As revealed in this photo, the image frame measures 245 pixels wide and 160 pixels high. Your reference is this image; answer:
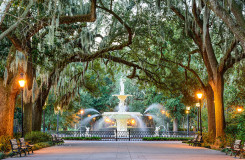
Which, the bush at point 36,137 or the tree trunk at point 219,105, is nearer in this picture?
the tree trunk at point 219,105

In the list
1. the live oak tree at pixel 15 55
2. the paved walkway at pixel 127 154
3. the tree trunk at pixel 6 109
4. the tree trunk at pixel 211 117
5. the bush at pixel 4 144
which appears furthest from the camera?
the tree trunk at pixel 211 117

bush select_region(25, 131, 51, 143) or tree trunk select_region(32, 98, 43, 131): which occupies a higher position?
tree trunk select_region(32, 98, 43, 131)

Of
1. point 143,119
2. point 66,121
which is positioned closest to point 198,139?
point 66,121

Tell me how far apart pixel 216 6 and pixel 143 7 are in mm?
9751

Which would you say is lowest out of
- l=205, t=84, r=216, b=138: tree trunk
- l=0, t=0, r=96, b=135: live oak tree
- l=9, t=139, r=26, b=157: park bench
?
l=9, t=139, r=26, b=157: park bench

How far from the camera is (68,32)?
19156 mm

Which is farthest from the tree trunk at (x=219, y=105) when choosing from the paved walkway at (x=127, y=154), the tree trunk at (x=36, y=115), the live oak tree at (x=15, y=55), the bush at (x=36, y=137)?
the tree trunk at (x=36, y=115)

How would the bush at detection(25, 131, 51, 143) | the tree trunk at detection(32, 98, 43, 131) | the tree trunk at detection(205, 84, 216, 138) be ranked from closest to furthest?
1. the bush at detection(25, 131, 51, 143)
2. the tree trunk at detection(205, 84, 216, 138)
3. the tree trunk at detection(32, 98, 43, 131)

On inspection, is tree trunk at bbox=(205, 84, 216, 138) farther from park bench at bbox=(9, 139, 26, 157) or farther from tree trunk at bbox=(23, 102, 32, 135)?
park bench at bbox=(9, 139, 26, 157)

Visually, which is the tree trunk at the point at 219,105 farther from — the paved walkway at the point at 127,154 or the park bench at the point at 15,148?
the park bench at the point at 15,148

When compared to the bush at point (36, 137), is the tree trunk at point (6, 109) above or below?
above

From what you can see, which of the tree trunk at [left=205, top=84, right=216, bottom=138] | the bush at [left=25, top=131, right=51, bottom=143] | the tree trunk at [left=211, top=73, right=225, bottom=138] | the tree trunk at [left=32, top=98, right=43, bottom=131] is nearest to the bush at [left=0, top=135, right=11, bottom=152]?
the bush at [left=25, top=131, right=51, bottom=143]

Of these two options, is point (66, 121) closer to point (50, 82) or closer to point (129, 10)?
point (50, 82)

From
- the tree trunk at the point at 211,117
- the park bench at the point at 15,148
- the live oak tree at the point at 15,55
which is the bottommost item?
the park bench at the point at 15,148
